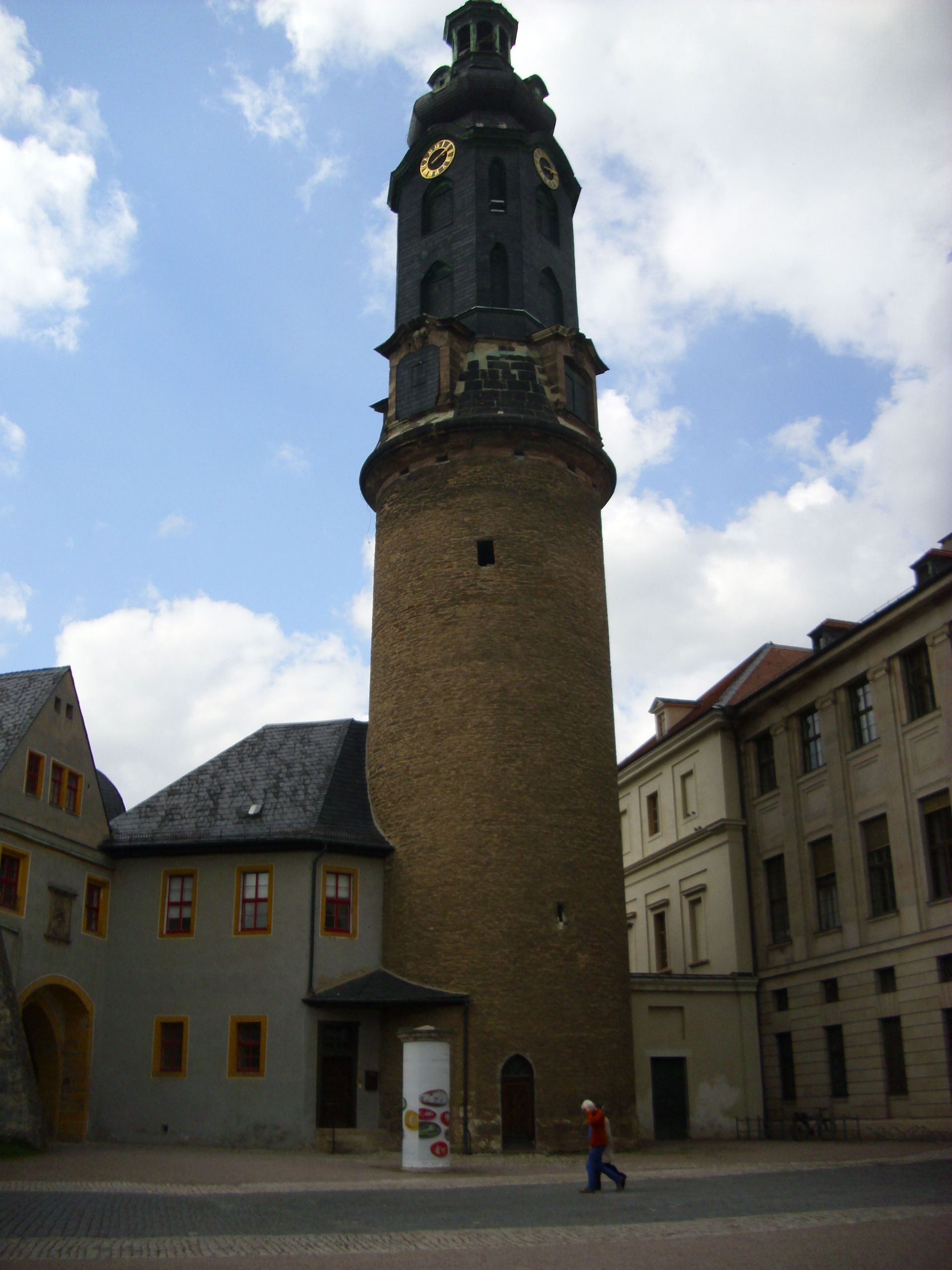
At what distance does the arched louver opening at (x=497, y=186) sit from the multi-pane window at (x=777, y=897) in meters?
20.3

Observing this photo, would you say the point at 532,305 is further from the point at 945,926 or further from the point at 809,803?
the point at 945,926

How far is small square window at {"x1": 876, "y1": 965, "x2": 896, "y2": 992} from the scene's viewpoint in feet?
92.7

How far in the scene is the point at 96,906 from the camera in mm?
28547

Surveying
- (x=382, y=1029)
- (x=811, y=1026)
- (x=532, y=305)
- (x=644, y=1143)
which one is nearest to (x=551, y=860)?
(x=382, y=1029)

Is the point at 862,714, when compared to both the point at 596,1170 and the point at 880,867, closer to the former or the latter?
the point at 880,867

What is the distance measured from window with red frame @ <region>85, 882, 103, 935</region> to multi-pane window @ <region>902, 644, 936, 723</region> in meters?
19.9

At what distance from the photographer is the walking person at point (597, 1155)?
16484 millimetres

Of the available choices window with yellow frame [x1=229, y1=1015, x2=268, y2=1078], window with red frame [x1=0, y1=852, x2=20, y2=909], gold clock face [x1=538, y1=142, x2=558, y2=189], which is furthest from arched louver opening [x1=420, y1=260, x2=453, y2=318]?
window with yellow frame [x1=229, y1=1015, x2=268, y2=1078]

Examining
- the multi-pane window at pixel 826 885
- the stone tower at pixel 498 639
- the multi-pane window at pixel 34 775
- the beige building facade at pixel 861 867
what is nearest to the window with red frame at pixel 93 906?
the multi-pane window at pixel 34 775

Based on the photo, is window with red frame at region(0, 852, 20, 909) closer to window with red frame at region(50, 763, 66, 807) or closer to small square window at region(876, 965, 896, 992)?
window with red frame at region(50, 763, 66, 807)

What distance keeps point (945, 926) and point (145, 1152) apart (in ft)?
57.4

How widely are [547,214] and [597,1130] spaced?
1080 inches

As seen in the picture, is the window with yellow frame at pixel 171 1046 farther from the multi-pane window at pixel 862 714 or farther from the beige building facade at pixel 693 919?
the multi-pane window at pixel 862 714

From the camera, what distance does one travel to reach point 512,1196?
16.3 m
